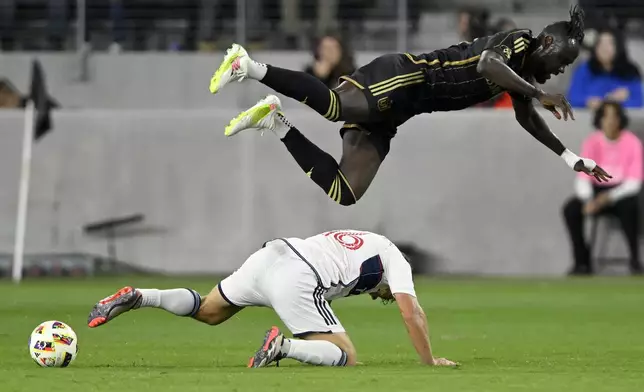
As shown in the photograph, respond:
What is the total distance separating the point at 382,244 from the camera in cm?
916

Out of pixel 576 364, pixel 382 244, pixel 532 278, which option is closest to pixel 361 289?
pixel 382 244

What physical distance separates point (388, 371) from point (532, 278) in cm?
1162

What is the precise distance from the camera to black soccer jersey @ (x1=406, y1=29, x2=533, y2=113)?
10.3 m

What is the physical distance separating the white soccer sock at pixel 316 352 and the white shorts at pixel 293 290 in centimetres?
14

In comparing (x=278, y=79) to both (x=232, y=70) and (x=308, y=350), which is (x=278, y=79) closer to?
(x=232, y=70)

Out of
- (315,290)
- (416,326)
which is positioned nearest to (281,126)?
(315,290)

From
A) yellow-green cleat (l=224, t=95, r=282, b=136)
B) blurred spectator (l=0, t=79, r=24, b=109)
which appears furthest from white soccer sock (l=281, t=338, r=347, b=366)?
blurred spectator (l=0, t=79, r=24, b=109)

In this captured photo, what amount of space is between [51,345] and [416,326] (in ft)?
7.30

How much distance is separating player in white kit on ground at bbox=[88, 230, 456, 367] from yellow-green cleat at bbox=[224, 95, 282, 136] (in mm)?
1307

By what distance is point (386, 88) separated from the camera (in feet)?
34.1

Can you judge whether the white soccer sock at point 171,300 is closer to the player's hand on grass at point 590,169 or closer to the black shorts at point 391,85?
the black shorts at point 391,85

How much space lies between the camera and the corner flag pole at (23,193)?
19.4 meters

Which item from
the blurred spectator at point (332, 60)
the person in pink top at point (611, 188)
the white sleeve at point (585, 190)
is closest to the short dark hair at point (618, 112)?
the person in pink top at point (611, 188)

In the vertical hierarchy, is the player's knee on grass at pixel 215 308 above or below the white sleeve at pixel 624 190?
above
